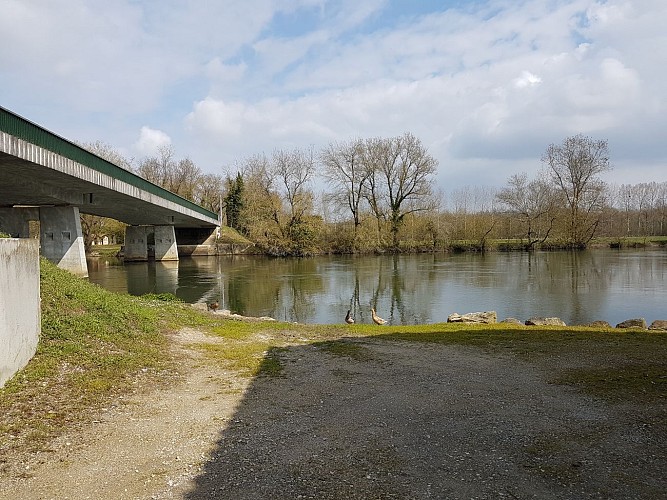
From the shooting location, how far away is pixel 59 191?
2677 centimetres

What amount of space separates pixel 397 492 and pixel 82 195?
97.1 feet

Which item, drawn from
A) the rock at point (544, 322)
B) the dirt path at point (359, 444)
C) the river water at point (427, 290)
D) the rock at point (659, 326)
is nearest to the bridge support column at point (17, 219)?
the river water at point (427, 290)

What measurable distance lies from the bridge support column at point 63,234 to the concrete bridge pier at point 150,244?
2260 cm

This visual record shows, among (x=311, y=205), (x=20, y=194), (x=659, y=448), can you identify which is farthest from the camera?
(x=311, y=205)

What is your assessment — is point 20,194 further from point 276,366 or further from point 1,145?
point 276,366

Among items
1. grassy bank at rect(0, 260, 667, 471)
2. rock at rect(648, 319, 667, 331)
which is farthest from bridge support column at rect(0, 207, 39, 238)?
rock at rect(648, 319, 667, 331)

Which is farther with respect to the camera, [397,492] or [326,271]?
[326,271]

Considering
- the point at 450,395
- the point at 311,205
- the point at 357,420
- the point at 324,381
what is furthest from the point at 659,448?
the point at 311,205

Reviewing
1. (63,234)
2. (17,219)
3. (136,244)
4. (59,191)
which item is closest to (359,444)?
(59,191)

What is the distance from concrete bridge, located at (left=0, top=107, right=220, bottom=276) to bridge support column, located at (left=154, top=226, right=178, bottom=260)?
5.35m

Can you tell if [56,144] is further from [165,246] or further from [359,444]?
[165,246]

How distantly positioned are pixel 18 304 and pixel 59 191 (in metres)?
22.0

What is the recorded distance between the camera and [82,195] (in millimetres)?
29109

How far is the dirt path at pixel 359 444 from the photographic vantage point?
4.43m
